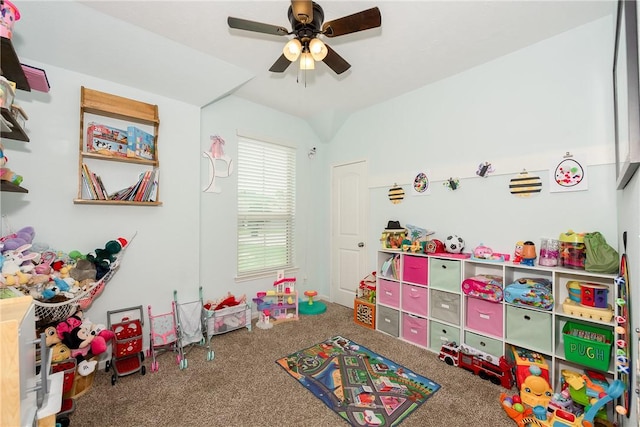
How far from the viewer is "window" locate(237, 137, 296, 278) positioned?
3461 mm

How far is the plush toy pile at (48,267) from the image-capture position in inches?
67.9

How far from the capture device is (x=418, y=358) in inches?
97.5

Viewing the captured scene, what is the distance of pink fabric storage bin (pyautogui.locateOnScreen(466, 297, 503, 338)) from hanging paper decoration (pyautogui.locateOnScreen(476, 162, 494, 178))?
117cm

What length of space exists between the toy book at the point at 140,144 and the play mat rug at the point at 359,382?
7.49ft

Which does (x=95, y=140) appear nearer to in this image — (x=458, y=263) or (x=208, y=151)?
(x=208, y=151)

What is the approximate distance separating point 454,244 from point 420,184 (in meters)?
0.78

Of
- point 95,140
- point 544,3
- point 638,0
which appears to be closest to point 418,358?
point 638,0

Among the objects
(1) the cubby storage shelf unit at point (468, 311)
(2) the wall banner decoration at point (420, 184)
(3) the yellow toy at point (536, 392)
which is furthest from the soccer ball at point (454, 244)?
(3) the yellow toy at point (536, 392)

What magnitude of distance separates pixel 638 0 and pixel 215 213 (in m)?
3.37

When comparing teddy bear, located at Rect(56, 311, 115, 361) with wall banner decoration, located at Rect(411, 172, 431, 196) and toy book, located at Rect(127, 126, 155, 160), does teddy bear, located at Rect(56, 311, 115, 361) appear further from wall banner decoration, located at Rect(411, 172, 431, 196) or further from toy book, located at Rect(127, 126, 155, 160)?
wall banner decoration, located at Rect(411, 172, 431, 196)

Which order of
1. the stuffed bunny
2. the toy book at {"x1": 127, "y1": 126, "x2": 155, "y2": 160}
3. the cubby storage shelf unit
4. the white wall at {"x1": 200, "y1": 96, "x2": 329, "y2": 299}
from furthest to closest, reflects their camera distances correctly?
the white wall at {"x1": 200, "y1": 96, "x2": 329, "y2": 299}
the toy book at {"x1": 127, "y1": 126, "x2": 155, "y2": 160}
the cubby storage shelf unit
the stuffed bunny

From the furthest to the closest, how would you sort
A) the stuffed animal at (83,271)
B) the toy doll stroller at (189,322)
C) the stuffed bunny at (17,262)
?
the toy doll stroller at (189,322)
the stuffed animal at (83,271)
the stuffed bunny at (17,262)

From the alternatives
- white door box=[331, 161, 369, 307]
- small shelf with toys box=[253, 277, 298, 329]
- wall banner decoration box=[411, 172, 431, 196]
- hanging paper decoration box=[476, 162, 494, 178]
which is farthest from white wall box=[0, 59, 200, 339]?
hanging paper decoration box=[476, 162, 494, 178]

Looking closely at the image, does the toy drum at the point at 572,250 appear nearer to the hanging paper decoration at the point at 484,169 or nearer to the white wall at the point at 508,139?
the white wall at the point at 508,139
